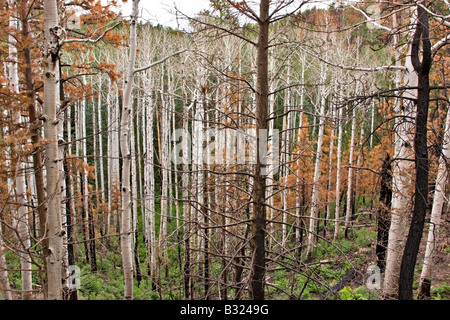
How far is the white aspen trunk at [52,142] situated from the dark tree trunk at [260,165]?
238 centimetres

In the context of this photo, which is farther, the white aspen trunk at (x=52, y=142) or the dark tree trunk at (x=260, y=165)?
the dark tree trunk at (x=260, y=165)

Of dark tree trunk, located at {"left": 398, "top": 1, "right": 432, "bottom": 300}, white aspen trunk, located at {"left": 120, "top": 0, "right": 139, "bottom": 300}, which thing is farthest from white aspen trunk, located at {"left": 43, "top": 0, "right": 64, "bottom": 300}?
dark tree trunk, located at {"left": 398, "top": 1, "right": 432, "bottom": 300}

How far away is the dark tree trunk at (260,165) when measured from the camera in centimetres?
425

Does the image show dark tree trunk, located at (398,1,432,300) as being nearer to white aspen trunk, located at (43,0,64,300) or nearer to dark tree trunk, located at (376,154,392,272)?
dark tree trunk, located at (376,154,392,272)

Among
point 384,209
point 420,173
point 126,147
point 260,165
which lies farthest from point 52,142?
point 384,209

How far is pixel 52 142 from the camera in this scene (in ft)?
12.9

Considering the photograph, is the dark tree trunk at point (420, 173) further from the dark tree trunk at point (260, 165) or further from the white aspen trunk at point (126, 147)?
the white aspen trunk at point (126, 147)

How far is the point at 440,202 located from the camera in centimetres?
775

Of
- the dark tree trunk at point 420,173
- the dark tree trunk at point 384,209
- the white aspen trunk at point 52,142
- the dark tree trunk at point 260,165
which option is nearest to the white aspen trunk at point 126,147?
the white aspen trunk at point 52,142

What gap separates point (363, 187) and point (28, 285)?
20253mm

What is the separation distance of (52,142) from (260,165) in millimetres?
2585

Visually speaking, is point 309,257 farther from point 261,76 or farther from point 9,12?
point 9,12

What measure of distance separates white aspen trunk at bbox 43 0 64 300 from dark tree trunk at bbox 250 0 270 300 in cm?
238
